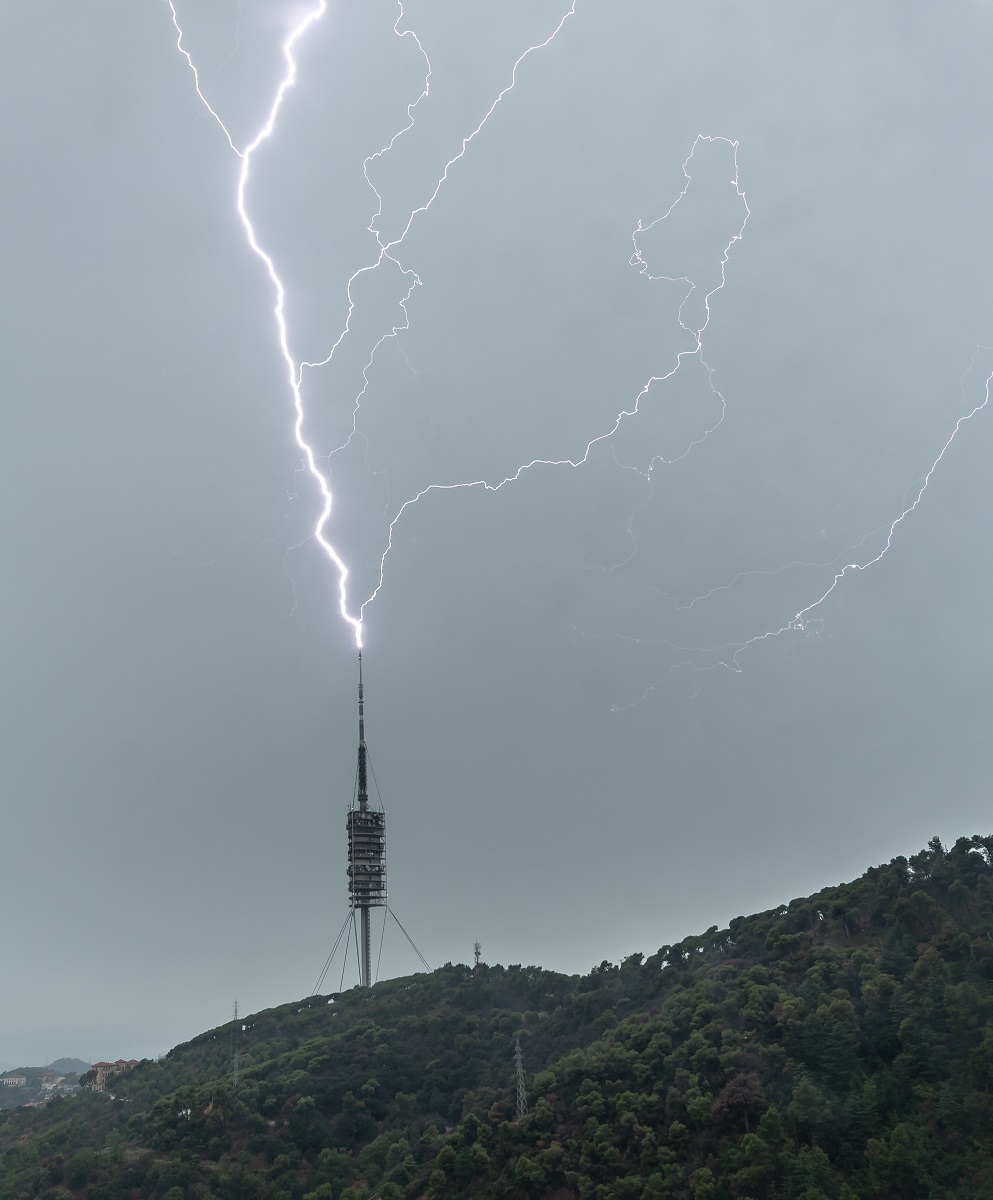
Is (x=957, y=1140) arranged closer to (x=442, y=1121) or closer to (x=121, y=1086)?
(x=442, y=1121)

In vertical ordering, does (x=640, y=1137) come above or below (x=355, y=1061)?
below

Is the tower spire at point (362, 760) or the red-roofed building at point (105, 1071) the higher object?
the tower spire at point (362, 760)

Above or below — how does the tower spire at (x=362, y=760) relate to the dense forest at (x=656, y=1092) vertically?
above

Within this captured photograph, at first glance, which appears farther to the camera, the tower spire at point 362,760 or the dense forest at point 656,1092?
the tower spire at point 362,760

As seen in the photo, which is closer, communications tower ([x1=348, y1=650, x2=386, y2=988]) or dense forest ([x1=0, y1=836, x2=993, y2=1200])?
dense forest ([x1=0, y1=836, x2=993, y2=1200])

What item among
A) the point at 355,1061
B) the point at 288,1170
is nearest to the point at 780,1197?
the point at 288,1170

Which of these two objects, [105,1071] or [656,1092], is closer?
[656,1092]

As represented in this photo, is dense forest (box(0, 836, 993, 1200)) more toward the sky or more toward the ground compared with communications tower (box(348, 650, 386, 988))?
more toward the ground

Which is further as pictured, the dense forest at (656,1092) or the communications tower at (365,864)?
the communications tower at (365,864)
